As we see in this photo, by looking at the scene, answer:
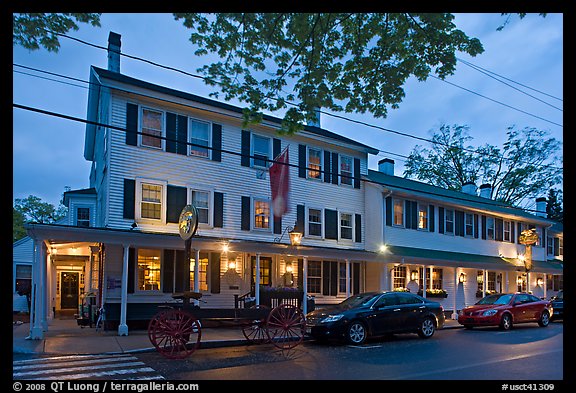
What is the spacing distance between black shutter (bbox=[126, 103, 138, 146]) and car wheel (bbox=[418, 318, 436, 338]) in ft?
36.3

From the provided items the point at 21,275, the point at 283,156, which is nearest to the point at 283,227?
the point at 283,156

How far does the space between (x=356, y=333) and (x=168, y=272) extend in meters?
7.39

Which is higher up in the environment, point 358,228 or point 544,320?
point 358,228

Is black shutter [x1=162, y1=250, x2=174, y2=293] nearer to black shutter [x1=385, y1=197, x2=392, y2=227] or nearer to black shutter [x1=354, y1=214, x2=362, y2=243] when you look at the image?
black shutter [x1=354, y1=214, x2=362, y2=243]

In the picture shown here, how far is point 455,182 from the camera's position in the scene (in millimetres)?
45531

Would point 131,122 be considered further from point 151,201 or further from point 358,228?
point 358,228

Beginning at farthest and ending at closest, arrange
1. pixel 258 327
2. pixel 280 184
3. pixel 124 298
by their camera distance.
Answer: pixel 280 184 → pixel 124 298 → pixel 258 327

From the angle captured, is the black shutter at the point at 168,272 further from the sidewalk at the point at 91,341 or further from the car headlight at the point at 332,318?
the car headlight at the point at 332,318

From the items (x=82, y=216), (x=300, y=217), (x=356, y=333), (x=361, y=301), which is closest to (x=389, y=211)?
(x=300, y=217)

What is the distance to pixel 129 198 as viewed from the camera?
1708 centimetres

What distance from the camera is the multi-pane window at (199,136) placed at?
18984 mm

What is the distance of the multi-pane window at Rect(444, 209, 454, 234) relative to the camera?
2791 centimetres

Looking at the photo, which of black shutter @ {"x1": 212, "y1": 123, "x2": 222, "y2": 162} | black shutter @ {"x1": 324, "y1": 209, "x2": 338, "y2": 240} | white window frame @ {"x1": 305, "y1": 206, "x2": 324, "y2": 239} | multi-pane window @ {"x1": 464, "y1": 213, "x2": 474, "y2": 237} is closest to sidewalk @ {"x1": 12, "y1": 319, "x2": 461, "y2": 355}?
white window frame @ {"x1": 305, "y1": 206, "x2": 324, "y2": 239}

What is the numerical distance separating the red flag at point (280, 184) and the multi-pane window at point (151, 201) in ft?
13.9
